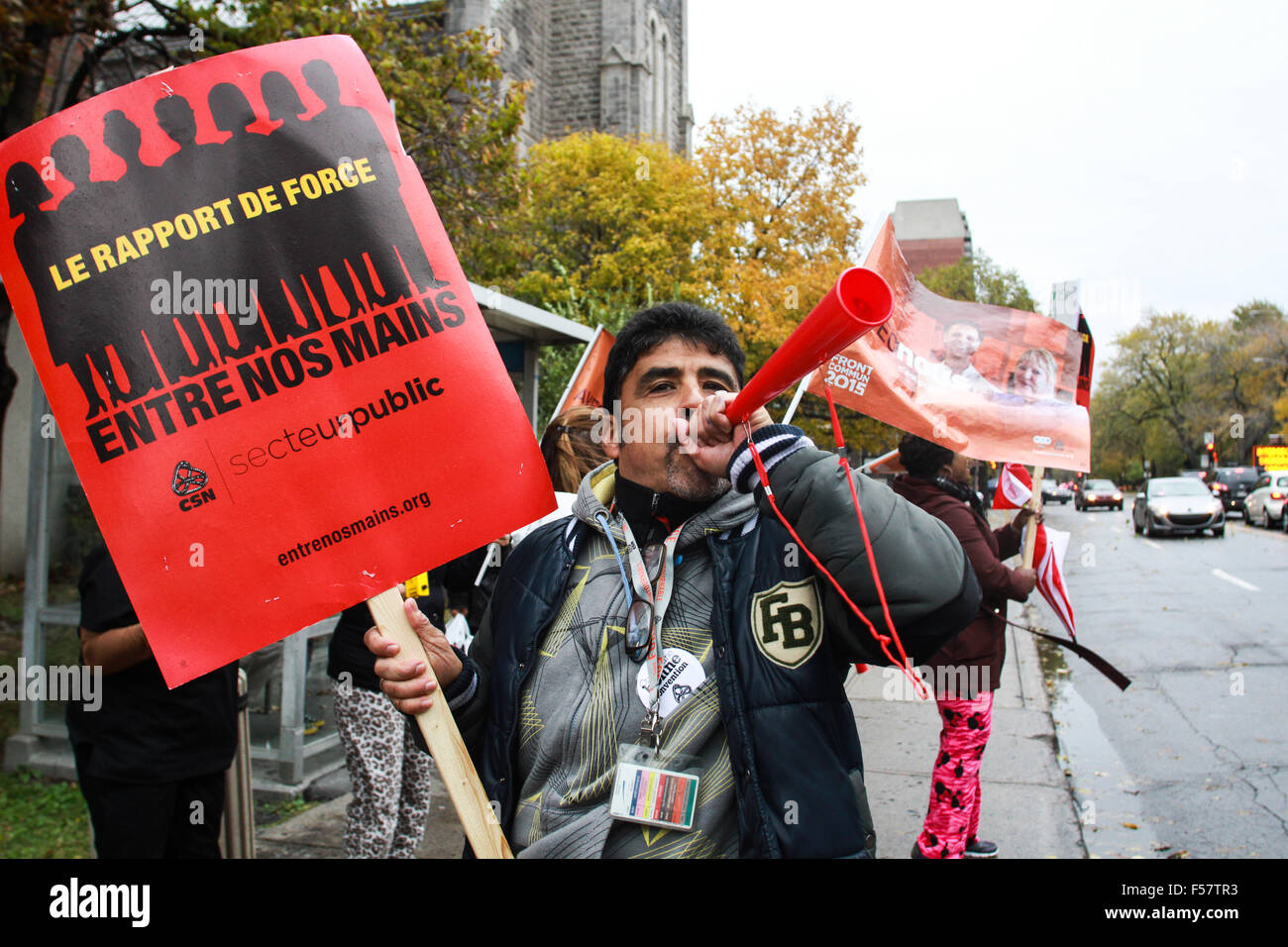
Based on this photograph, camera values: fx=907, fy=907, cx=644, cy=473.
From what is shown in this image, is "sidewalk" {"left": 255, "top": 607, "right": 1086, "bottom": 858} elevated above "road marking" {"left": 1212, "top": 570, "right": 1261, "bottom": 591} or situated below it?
above

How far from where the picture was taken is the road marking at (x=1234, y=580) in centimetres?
1315

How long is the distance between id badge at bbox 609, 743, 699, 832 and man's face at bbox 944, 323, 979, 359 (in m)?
2.21

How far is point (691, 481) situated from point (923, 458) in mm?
2642

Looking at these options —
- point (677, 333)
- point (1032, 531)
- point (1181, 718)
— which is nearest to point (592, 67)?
point (1181, 718)

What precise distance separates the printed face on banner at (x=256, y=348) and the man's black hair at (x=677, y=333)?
40 centimetres

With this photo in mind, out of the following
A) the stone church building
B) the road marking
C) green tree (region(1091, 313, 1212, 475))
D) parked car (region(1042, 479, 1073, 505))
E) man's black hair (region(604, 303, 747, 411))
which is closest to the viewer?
man's black hair (region(604, 303, 747, 411))

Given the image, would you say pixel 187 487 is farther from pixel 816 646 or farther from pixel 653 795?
pixel 816 646

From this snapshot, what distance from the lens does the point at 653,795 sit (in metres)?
1.62

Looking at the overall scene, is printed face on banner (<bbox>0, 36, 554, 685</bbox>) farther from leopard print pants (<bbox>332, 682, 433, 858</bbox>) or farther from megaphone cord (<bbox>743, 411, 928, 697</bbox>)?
leopard print pants (<bbox>332, 682, 433, 858</bbox>)

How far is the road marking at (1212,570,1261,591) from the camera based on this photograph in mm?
13148

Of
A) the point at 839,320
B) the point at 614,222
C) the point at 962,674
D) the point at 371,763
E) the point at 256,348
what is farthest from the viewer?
the point at 614,222

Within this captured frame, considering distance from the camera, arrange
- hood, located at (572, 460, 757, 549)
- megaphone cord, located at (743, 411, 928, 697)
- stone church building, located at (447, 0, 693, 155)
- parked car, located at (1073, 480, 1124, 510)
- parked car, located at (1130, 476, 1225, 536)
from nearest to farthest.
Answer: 1. megaphone cord, located at (743, 411, 928, 697)
2. hood, located at (572, 460, 757, 549)
3. parked car, located at (1130, 476, 1225, 536)
4. stone church building, located at (447, 0, 693, 155)
5. parked car, located at (1073, 480, 1124, 510)

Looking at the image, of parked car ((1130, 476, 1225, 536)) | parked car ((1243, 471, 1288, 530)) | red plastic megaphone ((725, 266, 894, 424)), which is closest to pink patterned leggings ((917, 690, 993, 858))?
red plastic megaphone ((725, 266, 894, 424))
